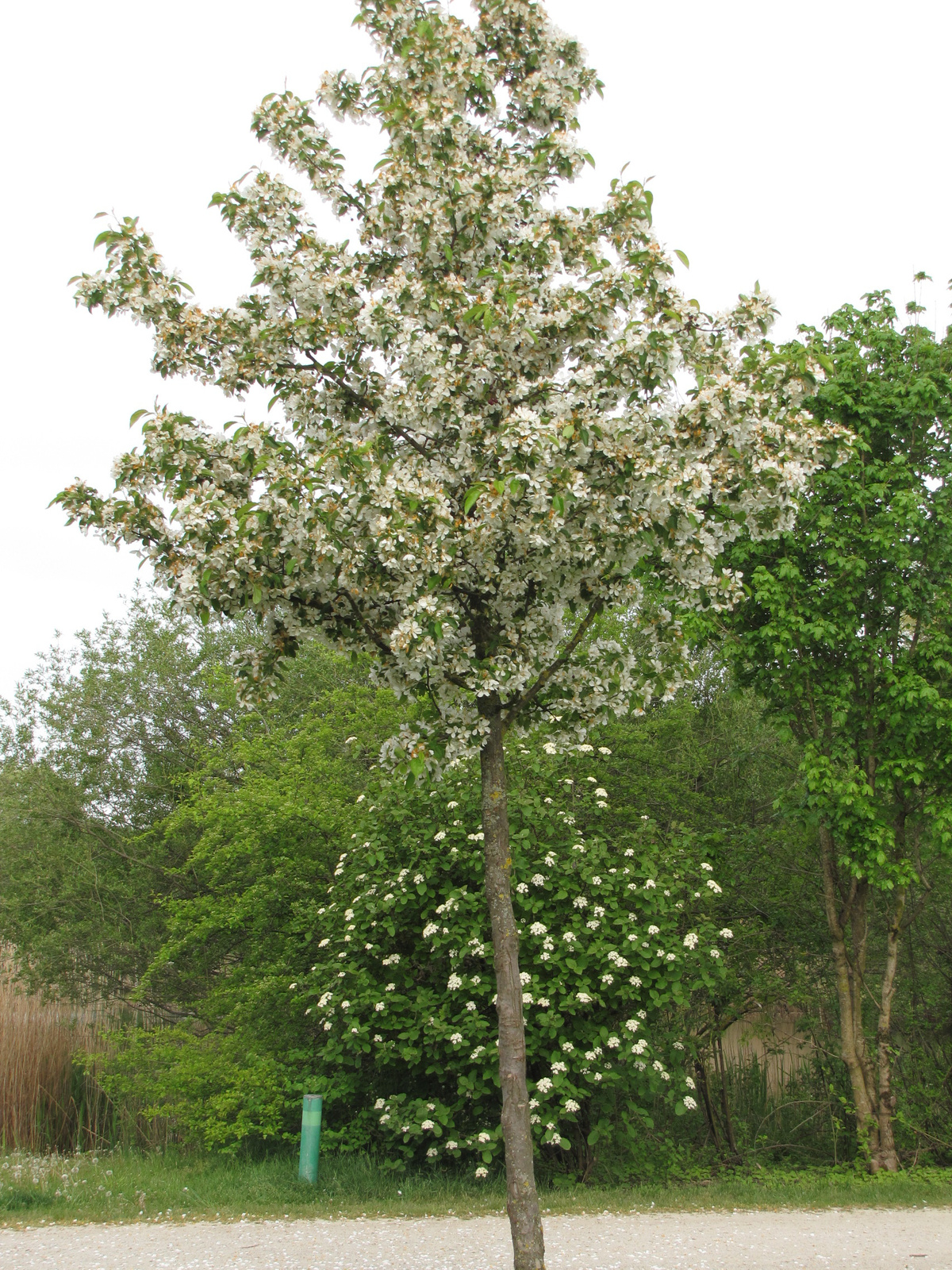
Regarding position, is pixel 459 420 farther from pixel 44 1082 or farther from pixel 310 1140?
pixel 44 1082

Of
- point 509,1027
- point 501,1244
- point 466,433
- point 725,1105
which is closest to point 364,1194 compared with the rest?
point 501,1244

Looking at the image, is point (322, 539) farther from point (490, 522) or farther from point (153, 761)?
point (153, 761)

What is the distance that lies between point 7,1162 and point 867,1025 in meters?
7.32

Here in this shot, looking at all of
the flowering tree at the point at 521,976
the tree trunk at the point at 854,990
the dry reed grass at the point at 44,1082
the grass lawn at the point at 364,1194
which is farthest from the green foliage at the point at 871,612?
the dry reed grass at the point at 44,1082

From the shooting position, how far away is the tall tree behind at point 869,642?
6930 mm

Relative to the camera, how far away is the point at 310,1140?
655cm

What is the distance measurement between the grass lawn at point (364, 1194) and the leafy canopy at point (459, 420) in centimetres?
372

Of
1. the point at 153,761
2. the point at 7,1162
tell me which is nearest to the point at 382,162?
the point at 7,1162

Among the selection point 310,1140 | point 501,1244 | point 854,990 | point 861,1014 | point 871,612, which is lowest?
point 501,1244

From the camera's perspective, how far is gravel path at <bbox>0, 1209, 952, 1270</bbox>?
4.83m

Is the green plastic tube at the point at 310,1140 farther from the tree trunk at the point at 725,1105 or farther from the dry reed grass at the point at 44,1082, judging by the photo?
the dry reed grass at the point at 44,1082

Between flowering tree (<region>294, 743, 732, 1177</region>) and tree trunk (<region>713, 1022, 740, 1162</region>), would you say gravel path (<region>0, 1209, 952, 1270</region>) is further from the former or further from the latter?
tree trunk (<region>713, 1022, 740, 1162</region>)

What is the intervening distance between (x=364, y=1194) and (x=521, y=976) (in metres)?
2.03

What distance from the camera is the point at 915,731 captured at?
685 centimetres
